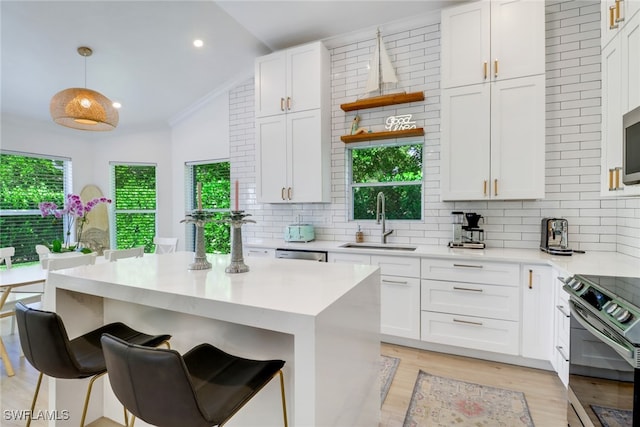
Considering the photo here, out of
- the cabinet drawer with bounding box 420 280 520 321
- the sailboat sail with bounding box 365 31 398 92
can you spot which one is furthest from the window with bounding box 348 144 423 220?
the cabinet drawer with bounding box 420 280 520 321

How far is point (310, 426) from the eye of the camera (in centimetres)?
101

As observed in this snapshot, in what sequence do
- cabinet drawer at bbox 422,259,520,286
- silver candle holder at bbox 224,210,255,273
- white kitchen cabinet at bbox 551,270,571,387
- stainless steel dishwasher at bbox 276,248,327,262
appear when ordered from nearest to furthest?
silver candle holder at bbox 224,210,255,273
white kitchen cabinet at bbox 551,270,571,387
cabinet drawer at bbox 422,259,520,286
stainless steel dishwasher at bbox 276,248,327,262

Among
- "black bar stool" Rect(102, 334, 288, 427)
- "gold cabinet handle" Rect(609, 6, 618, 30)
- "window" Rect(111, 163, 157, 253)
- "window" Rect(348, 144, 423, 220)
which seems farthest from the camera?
"window" Rect(111, 163, 157, 253)

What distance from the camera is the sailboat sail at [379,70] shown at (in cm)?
322

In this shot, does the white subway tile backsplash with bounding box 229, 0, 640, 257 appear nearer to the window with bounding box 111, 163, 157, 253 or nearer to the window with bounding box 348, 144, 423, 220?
the window with bounding box 348, 144, 423, 220

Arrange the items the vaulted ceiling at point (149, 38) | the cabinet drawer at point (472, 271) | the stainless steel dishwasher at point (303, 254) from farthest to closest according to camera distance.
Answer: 1. the stainless steel dishwasher at point (303, 254)
2. the vaulted ceiling at point (149, 38)
3. the cabinet drawer at point (472, 271)

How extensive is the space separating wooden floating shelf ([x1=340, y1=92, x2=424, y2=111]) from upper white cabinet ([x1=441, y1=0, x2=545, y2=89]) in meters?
0.33

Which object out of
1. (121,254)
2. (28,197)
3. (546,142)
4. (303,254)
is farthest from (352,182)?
(28,197)

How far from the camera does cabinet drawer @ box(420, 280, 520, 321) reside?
241 cm

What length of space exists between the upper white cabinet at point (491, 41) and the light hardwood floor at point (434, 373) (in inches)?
93.8

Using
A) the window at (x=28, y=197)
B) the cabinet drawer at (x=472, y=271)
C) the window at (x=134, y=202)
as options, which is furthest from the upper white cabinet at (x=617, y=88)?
the window at (x=28, y=197)

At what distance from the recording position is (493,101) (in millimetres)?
2645

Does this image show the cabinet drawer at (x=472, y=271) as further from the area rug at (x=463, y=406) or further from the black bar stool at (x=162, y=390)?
the black bar stool at (x=162, y=390)

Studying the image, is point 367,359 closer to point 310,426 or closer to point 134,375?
point 310,426
